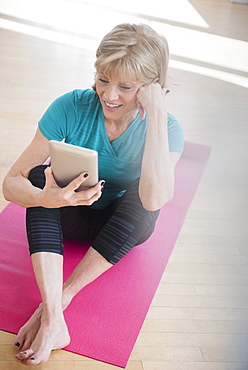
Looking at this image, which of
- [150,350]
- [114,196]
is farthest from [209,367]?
[114,196]

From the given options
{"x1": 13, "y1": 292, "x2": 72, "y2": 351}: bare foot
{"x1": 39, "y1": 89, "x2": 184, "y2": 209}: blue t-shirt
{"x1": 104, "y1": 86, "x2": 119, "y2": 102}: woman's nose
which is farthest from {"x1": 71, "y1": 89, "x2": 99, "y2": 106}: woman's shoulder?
{"x1": 13, "y1": 292, "x2": 72, "y2": 351}: bare foot

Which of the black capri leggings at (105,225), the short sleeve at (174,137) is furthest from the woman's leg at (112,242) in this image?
the short sleeve at (174,137)

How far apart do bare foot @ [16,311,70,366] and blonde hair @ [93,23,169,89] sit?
0.72m

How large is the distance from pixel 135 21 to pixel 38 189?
349 centimetres

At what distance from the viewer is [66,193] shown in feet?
4.44

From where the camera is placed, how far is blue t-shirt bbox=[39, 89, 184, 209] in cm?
152

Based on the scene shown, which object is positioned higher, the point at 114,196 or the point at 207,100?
the point at 114,196

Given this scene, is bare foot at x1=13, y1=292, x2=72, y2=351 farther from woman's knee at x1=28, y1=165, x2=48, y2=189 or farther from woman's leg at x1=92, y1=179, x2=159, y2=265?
woman's knee at x1=28, y1=165, x2=48, y2=189

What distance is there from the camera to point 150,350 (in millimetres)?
1455

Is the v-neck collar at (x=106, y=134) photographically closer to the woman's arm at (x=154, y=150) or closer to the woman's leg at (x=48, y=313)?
the woman's arm at (x=154, y=150)

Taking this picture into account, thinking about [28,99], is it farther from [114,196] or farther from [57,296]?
[57,296]

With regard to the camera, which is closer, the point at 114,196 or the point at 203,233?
the point at 114,196

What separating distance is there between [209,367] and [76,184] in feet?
2.13

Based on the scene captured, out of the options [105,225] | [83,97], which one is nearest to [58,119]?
[83,97]
